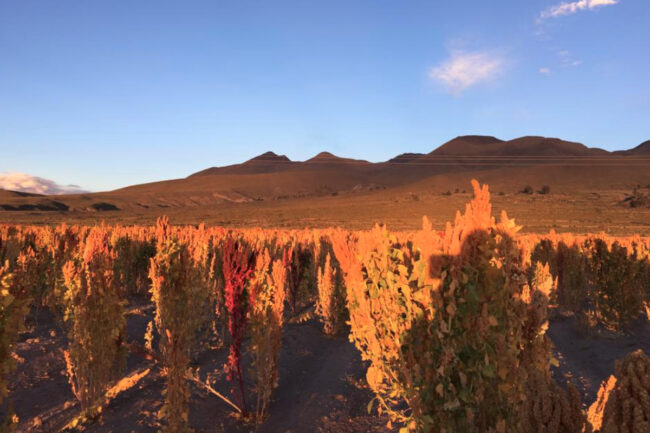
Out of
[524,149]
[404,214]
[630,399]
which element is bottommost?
[630,399]

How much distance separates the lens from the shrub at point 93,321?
4.31 meters

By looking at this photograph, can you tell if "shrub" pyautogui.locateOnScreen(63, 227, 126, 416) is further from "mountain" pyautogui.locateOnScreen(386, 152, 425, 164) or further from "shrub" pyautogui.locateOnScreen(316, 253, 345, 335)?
"mountain" pyautogui.locateOnScreen(386, 152, 425, 164)

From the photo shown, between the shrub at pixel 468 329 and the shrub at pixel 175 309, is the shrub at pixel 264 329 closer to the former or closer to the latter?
the shrub at pixel 175 309

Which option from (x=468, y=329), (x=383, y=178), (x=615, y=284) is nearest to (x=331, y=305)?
(x=468, y=329)

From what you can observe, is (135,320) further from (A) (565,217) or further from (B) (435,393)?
(A) (565,217)

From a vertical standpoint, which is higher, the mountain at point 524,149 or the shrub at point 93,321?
the mountain at point 524,149

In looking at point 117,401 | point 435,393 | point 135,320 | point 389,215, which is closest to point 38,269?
point 135,320

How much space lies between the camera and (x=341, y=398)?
5.17 m

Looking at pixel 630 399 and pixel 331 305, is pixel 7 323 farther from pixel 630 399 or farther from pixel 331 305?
pixel 331 305

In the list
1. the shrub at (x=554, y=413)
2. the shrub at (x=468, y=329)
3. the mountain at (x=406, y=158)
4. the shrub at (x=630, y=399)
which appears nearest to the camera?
the shrub at (x=630, y=399)

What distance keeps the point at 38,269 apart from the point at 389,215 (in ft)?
137

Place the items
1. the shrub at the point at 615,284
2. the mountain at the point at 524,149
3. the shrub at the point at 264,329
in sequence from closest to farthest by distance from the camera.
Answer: the shrub at the point at 264,329
the shrub at the point at 615,284
the mountain at the point at 524,149

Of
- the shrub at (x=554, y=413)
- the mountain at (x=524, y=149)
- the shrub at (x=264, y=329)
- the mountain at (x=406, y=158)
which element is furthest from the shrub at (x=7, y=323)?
the mountain at (x=406, y=158)

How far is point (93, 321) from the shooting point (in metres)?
4.35
